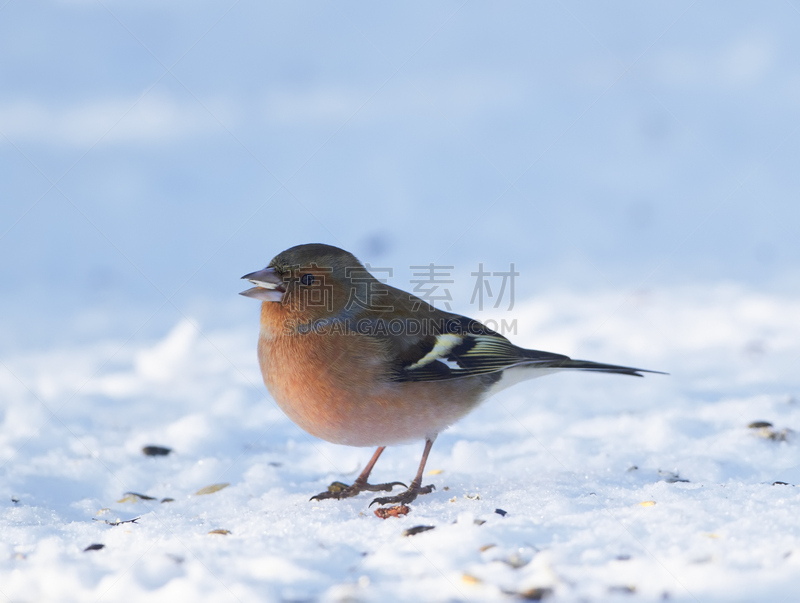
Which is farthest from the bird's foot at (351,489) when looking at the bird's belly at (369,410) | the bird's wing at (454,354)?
the bird's wing at (454,354)

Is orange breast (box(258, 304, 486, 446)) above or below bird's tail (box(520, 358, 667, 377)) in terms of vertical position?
below

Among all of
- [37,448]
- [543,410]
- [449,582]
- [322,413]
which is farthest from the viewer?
[543,410]

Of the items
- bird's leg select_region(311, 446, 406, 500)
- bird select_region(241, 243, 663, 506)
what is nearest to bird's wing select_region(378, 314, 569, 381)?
bird select_region(241, 243, 663, 506)

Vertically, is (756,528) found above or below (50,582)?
above

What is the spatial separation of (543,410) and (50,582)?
4.01 m

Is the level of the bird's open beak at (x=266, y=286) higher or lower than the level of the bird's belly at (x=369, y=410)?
higher

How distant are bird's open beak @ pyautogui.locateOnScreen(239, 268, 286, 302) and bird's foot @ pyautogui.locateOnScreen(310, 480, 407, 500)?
1.23m

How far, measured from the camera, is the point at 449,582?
286 centimetres

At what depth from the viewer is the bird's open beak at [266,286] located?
4254mm

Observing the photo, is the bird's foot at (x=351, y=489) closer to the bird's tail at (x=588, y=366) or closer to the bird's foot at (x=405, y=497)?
the bird's foot at (x=405, y=497)

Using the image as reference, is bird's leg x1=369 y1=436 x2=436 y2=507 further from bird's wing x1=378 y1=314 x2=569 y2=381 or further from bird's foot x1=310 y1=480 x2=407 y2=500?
bird's wing x1=378 y1=314 x2=569 y2=381

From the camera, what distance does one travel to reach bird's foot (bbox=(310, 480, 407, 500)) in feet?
14.3

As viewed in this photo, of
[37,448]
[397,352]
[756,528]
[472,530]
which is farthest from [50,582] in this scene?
[756,528]

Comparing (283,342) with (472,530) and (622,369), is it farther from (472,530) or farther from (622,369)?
(622,369)
